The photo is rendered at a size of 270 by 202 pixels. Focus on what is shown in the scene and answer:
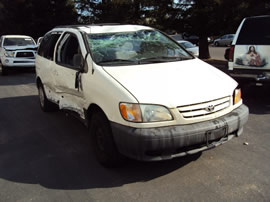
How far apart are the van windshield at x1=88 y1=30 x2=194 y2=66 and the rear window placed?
7.95ft

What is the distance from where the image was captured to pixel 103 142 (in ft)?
11.6

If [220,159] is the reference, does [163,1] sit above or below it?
above

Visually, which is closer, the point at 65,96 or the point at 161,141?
the point at 161,141

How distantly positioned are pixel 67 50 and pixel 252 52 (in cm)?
386

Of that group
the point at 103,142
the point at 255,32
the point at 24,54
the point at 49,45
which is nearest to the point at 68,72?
the point at 103,142

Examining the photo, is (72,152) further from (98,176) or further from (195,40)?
(195,40)

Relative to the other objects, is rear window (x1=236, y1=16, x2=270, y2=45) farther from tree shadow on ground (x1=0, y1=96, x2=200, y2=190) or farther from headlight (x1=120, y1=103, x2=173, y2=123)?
headlight (x1=120, y1=103, x2=173, y2=123)

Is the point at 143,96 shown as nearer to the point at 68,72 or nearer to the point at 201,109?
the point at 201,109

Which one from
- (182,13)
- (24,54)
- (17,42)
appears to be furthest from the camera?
(182,13)

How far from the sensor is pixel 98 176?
3.54 metres

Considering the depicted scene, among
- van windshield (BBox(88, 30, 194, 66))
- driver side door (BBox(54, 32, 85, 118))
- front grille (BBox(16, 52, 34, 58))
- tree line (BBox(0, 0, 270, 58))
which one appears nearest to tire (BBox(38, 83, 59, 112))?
driver side door (BBox(54, 32, 85, 118))

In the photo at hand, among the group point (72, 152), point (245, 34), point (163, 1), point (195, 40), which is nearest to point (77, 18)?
point (195, 40)

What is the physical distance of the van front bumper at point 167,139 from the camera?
3.08m

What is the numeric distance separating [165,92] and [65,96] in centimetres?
212
